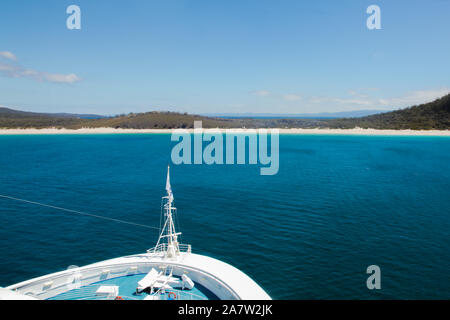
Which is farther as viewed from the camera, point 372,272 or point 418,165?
point 418,165

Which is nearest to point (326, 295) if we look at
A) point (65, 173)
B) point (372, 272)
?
point (372, 272)

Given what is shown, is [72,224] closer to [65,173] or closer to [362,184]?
[65,173]

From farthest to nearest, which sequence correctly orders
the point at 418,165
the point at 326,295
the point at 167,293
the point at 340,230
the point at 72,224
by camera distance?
the point at 418,165
the point at 72,224
the point at 340,230
the point at 326,295
the point at 167,293

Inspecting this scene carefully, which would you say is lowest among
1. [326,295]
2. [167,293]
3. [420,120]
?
[326,295]

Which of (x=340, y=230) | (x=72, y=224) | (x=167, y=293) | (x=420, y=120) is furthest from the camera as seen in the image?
(x=420, y=120)

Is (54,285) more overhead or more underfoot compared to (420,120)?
more underfoot

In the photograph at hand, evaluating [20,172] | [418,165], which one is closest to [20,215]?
[20,172]

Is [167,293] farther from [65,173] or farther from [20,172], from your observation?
[20,172]
